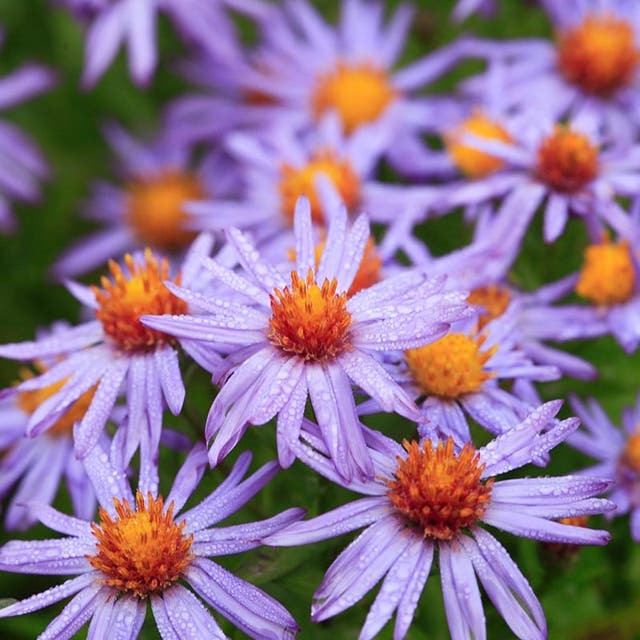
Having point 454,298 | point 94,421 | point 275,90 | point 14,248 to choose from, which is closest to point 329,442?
point 454,298

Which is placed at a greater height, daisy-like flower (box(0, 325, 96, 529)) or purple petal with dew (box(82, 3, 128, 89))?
purple petal with dew (box(82, 3, 128, 89))

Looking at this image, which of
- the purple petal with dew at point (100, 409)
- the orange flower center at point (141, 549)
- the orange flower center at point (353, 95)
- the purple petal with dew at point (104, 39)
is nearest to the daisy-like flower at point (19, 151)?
the purple petal with dew at point (104, 39)

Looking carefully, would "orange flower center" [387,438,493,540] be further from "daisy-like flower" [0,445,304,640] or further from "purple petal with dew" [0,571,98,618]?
"purple petal with dew" [0,571,98,618]

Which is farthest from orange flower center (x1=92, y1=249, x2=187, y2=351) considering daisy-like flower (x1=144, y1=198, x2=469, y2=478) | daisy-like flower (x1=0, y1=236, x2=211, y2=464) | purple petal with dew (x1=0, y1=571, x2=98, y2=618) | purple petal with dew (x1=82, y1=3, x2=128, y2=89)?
purple petal with dew (x1=82, y1=3, x2=128, y2=89)

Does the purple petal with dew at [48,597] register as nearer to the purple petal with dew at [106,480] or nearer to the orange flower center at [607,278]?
the purple petal with dew at [106,480]

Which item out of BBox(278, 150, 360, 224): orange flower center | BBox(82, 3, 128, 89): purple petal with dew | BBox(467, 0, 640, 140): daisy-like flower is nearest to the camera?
BBox(278, 150, 360, 224): orange flower center
